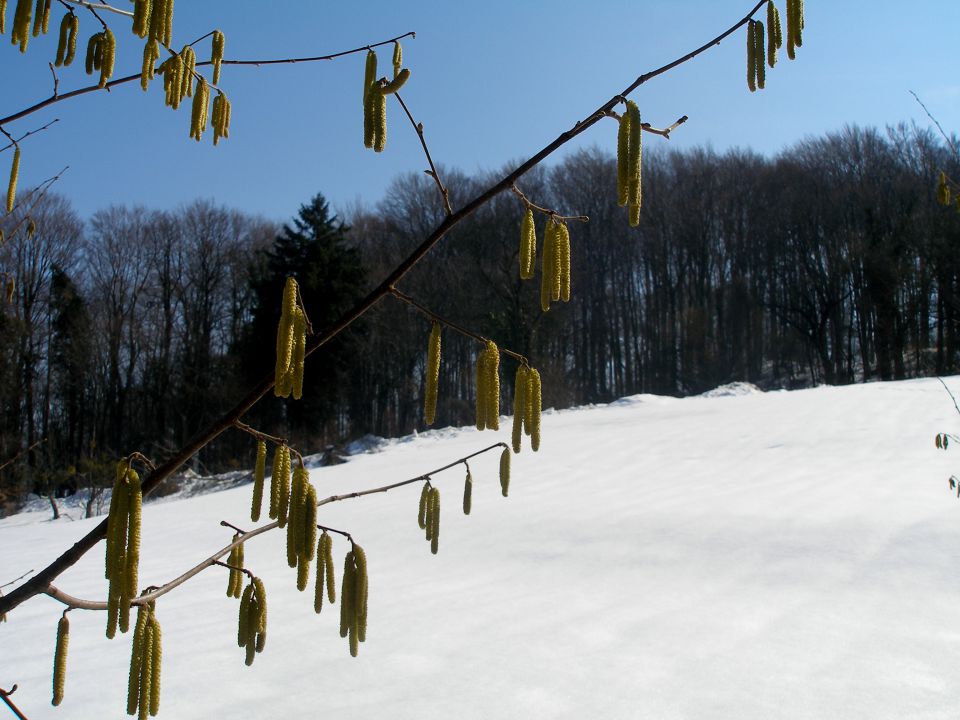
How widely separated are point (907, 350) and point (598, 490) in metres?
26.6

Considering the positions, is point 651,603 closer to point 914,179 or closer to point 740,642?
point 740,642

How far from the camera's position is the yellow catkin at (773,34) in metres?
1.35

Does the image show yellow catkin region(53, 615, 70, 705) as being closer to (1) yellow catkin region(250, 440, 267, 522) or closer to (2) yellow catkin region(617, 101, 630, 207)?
(1) yellow catkin region(250, 440, 267, 522)

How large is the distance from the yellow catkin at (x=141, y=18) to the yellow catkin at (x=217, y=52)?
551mm

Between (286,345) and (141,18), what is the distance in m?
0.67

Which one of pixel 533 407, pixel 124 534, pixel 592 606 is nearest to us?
pixel 124 534

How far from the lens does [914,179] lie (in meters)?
30.3

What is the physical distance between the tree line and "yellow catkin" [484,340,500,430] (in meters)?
15.1

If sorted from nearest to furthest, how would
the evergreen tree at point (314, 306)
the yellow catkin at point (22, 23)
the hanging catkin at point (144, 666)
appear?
the hanging catkin at point (144, 666)
the yellow catkin at point (22, 23)
the evergreen tree at point (314, 306)

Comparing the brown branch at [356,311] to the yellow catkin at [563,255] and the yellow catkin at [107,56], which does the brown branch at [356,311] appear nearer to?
the yellow catkin at [563,255]

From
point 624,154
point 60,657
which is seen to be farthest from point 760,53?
point 60,657

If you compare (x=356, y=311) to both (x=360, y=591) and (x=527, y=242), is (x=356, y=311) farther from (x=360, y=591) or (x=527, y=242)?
(x=360, y=591)

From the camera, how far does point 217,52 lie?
1.93 metres

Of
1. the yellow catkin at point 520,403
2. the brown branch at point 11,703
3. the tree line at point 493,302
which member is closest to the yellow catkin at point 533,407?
the yellow catkin at point 520,403
